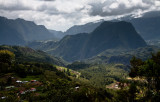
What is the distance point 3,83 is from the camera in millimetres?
170125

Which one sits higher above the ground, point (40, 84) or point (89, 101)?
point (89, 101)

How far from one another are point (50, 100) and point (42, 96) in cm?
1411

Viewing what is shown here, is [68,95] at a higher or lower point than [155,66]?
lower

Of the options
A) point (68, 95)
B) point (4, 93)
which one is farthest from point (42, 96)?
point (4, 93)

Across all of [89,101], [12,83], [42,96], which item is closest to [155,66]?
[89,101]

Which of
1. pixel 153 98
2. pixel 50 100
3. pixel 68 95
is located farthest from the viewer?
pixel 68 95

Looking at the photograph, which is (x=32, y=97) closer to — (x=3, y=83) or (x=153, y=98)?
(x=3, y=83)

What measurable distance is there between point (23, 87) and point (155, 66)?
131 meters

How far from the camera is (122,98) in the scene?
100 metres

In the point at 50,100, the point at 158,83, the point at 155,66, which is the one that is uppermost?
the point at 155,66

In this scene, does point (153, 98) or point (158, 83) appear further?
point (158, 83)

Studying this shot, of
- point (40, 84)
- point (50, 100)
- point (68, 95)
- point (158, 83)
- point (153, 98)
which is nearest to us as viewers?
point (153, 98)

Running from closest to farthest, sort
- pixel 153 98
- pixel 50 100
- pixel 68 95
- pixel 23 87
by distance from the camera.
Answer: pixel 153 98, pixel 50 100, pixel 68 95, pixel 23 87

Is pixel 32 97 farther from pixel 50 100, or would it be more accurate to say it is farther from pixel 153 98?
pixel 153 98
